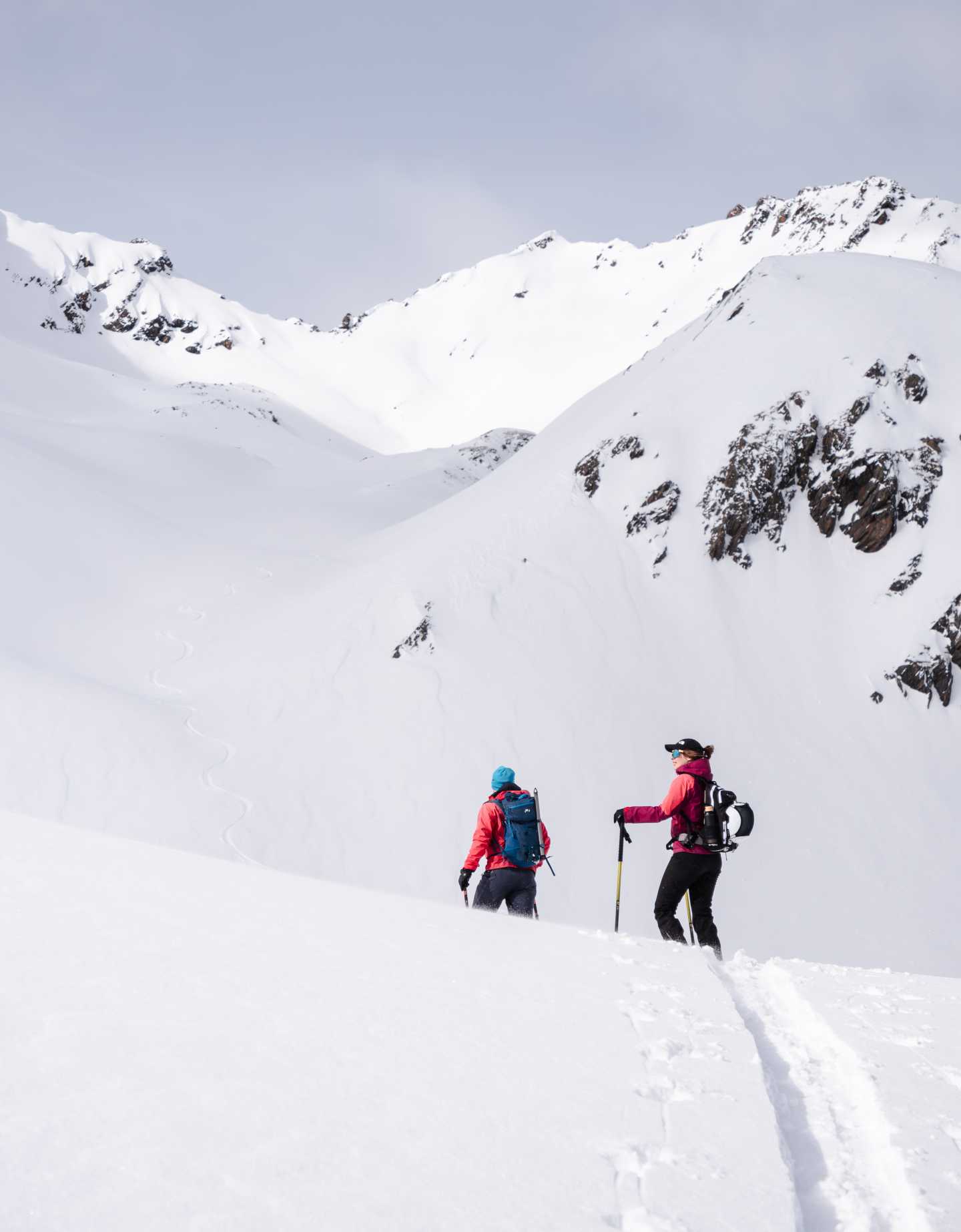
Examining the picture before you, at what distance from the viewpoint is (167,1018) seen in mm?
3750

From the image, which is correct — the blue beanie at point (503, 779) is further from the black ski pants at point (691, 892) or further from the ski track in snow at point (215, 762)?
the ski track in snow at point (215, 762)

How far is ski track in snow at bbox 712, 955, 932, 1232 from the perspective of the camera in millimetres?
3207

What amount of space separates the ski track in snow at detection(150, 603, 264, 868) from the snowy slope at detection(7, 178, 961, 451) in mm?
76553

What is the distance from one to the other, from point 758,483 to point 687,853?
835 inches

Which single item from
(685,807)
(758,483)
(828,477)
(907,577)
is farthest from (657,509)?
(685,807)

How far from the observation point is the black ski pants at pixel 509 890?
7.88m

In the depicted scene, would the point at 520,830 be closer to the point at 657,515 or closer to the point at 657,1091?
the point at 657,1091

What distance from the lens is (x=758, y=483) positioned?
87.8ft

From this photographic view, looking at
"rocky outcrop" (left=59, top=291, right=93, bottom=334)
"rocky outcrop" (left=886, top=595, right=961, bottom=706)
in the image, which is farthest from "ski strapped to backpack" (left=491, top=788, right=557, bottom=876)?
"rocky outcrop" (left=59, top=291, right=93, bottom=334)

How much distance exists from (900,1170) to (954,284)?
122 ft

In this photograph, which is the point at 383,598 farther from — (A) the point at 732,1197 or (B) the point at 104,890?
(A) the point at 732,1197

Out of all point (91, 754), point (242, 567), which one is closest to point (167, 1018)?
point (91, 754)

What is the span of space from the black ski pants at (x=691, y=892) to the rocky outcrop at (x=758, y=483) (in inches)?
770

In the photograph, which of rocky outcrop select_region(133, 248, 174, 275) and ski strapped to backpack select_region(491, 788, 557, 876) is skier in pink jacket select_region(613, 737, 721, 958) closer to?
ski strapped to backpack select_region(491, 788, 557, 876)
